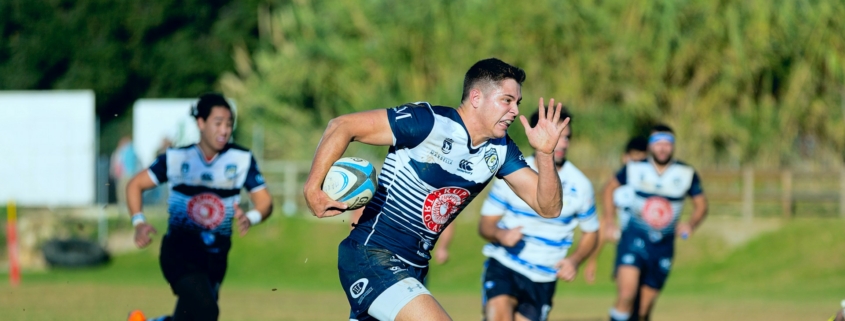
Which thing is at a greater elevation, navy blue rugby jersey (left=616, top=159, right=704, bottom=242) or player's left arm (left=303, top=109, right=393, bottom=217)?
player's left arm (left=303, top=109, right=393, bottom=217)

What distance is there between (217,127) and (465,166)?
111 inches

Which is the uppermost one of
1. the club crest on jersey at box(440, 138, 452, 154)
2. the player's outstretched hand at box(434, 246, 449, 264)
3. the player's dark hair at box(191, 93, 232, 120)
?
the player's dark hair at box(191, 93, 232, 120)

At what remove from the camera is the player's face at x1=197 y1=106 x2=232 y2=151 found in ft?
28.2

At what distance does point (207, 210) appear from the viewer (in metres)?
8.73

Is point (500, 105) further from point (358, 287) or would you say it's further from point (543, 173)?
point (358, 287)

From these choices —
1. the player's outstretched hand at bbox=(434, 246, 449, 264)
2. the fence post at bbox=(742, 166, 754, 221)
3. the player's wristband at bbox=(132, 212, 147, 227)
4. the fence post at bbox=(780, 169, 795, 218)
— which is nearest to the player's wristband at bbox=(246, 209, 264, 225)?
the player's wristband at bbox=(132, 212, 147, 227)

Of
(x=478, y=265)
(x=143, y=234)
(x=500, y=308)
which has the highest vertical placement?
(x=143, y=234)

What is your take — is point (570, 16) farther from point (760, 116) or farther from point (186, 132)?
point (186, 132)

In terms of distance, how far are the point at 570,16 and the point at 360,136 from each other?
837 inches

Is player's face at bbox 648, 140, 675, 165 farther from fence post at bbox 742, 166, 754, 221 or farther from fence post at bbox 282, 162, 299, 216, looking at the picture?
fence post at bbox 282, 162, 299, 216

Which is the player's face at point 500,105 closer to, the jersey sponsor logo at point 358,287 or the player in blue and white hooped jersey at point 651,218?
the jersey sponsor logo at point 358,287

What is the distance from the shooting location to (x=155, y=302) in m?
16.5

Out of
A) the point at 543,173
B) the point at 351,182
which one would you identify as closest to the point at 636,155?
the point at 543,173

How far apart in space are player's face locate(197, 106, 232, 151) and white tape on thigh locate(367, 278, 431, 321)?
9.50 ft
